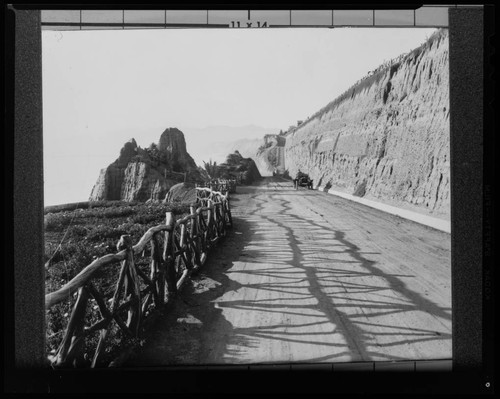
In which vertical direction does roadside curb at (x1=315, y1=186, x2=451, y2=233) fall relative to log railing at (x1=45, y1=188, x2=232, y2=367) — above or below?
above

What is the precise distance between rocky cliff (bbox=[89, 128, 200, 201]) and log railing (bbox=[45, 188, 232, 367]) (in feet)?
2.01

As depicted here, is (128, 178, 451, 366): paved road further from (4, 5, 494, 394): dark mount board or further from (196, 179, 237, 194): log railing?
(196, 179, 237, 194): log railing

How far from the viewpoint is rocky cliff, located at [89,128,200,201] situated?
4715 mm

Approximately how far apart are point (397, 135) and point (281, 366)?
5.85 metres

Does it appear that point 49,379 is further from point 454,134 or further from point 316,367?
point 454,134

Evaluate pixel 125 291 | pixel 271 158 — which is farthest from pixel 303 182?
pixel 271 158

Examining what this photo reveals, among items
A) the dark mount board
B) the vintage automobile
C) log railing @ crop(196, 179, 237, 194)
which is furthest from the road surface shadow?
log railing @ crop(196, 179, 237, 194)

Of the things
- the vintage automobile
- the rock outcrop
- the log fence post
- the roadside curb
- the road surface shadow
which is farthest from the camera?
the rock outcrop

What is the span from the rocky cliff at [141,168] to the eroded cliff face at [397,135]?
2.41m

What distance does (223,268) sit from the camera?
6414 millimetres

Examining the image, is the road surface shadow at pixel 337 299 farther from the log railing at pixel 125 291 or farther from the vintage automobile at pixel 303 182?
the vintage automobile at pixel 303 182

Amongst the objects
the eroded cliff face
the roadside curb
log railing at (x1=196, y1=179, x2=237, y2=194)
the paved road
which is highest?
the eroded cliff face

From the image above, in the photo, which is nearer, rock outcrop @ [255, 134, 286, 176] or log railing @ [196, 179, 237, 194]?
log railing @ [196, 179, 237, 194]

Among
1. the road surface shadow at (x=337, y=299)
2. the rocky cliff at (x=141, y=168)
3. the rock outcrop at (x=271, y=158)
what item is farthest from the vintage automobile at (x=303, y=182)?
the rocky cliff at (x=141, y=168)
